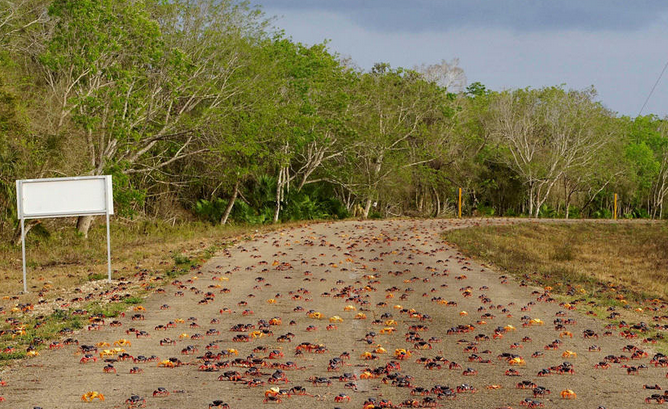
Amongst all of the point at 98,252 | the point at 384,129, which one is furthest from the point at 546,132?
the point at 98,252

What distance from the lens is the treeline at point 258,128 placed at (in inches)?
862

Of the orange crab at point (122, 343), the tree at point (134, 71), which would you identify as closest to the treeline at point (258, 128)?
the tree at point (134, 71)

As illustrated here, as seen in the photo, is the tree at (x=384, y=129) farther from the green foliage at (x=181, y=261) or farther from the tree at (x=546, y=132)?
the green foliage at (x=181, y=261)

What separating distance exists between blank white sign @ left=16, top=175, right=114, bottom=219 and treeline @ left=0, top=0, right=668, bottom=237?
711 cm

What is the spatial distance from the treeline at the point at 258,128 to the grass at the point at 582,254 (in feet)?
33.2

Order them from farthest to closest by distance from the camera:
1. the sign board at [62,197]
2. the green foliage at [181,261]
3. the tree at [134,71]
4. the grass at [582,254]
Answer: the tree at [134,71] → the green foliage at [181,261] → the grass at [582,254] → the sign board at [62,197]

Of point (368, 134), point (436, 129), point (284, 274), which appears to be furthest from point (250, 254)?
point (436, 129)

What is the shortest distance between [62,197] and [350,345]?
26.4 ft

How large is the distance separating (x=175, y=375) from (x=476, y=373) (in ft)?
10.7

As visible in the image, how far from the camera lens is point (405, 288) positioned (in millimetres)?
13508

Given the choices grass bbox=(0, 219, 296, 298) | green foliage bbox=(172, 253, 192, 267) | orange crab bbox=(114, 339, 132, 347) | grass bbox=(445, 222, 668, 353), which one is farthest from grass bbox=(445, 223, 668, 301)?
orange crab bbox=(114, 339, 132, 347)

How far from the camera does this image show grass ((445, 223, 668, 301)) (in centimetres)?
1656

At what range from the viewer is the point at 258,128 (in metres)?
28.0

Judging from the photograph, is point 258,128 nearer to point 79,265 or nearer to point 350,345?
point 79,265
